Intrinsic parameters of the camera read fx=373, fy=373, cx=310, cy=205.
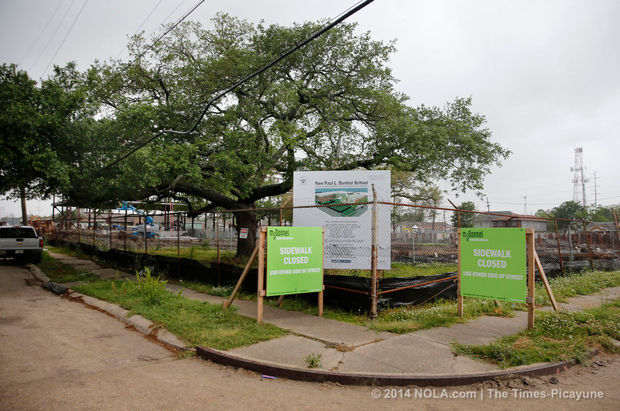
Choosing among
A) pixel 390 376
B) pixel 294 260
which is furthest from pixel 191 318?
pixel 390 376

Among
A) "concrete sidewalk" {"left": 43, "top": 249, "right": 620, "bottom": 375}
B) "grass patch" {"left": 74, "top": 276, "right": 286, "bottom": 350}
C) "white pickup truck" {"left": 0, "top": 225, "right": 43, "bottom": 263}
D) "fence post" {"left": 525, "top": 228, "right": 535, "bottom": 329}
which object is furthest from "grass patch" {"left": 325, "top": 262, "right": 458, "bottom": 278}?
"white pickup truck" {"left": 0, "top": 225, "right": 43, "bottom": 263}

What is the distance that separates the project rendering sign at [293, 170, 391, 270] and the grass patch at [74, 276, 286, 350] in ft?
9.61

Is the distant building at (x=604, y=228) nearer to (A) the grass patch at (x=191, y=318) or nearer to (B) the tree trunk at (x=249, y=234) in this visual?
(B) the tree trunk at (x=249, y=234)

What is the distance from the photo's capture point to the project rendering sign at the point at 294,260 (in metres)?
6.94

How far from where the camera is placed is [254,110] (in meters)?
15.3

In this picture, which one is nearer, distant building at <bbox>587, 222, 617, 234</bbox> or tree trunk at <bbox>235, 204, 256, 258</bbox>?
tree trunk at <bbox>235, 204, 256, 258</bbox>

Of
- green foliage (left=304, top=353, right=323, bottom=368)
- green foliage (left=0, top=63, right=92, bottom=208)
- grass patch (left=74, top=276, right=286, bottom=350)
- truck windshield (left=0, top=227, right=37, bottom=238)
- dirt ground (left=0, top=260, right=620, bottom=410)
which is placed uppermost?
green foliage (left=0, top=63, right=92, bottom=208)

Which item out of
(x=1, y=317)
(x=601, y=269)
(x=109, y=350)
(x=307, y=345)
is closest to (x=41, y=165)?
(x=1, y=317)

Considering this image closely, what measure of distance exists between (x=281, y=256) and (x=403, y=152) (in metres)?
9.76

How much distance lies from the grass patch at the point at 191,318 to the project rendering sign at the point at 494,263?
3621mm

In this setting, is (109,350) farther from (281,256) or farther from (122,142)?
(122,142)

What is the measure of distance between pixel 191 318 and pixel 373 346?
Result: 347 cm

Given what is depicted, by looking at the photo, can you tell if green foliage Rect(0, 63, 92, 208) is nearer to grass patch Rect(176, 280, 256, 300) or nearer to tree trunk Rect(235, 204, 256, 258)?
grass patch Rect(176, 280, 256, 300)

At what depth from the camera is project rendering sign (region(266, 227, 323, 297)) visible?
694 centimetres
